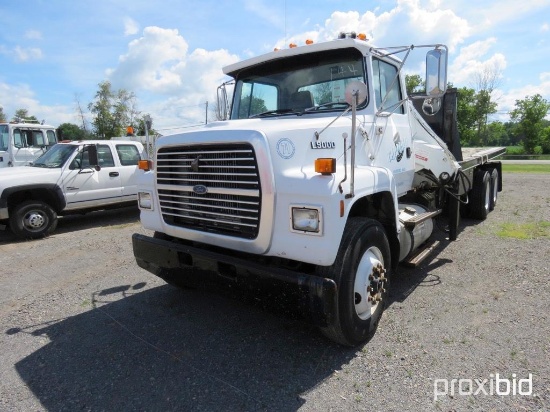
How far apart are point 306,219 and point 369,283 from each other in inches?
39.1

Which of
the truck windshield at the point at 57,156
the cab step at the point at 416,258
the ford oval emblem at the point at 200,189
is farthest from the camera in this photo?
the truck windshield at the point at 57,156

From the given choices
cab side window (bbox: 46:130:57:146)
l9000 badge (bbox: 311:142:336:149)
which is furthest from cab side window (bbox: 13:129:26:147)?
l9000 badge (bbox: 311:142:336:149)

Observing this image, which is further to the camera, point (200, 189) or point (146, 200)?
point (146, 200)

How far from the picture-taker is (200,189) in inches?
130

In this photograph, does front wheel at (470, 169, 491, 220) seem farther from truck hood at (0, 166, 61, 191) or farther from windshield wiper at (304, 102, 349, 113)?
truck hood at (0, 166, 61, 191)

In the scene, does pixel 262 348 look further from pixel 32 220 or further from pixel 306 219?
pixel 32 220

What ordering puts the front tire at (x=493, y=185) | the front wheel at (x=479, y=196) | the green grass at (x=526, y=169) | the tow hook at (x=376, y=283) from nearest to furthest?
the tow hook at (x=376, y=283) → the front wheel at (x=479, y=196) → the front tire at (x=493, y=185) → the green grass at (x=526, y=169)

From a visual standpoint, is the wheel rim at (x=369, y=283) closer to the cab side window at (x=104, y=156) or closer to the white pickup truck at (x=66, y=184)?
the white pickup truck at (x=66, y=184)

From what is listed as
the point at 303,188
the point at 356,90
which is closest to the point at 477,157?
the point at 356,90

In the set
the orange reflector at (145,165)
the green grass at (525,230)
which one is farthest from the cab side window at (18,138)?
the green grass at (525,230)

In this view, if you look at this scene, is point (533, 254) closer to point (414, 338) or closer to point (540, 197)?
point (414, 338)

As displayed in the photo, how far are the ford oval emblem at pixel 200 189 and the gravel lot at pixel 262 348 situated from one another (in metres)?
1.04

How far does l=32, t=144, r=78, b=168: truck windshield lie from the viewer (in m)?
8.56

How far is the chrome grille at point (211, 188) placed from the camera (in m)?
3.01
